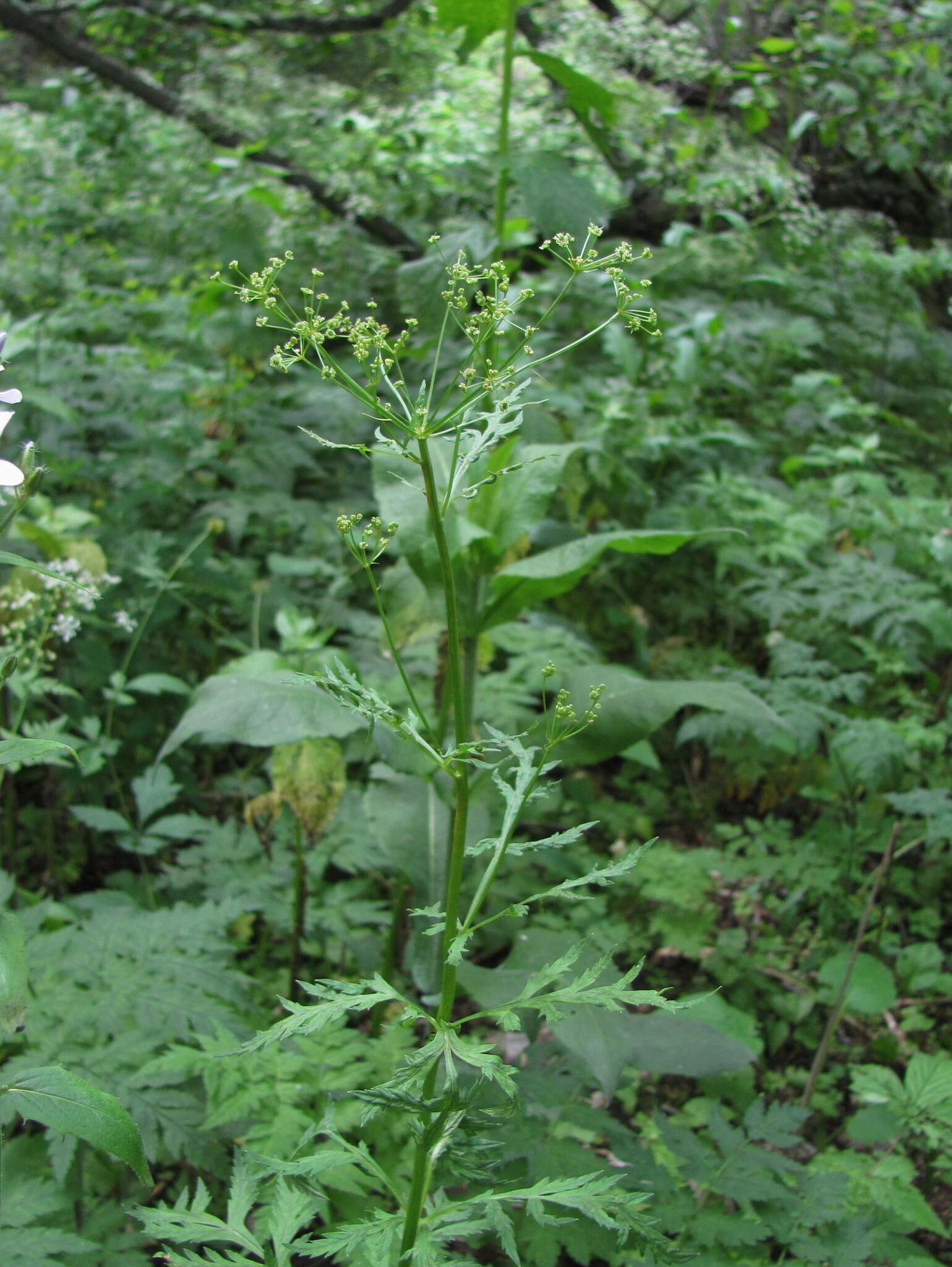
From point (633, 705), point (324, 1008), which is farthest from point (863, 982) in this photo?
point (324, 1008)

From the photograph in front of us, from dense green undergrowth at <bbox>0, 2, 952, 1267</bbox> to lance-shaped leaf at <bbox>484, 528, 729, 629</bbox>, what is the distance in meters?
0.01

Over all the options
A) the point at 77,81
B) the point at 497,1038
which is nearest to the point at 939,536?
the point at 497,1038

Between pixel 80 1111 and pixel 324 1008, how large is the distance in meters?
0.33

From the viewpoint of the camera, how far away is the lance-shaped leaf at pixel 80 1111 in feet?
3.36

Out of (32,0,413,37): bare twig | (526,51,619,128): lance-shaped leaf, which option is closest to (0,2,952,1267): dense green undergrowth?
(526,51,619,128): lance-shaped leaf

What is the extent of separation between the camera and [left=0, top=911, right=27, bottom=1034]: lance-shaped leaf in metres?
0.93

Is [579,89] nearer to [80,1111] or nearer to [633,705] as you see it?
[633,705]

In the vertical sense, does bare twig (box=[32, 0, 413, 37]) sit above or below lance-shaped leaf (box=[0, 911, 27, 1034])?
above

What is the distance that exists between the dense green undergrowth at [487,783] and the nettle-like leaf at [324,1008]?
125 millimetres

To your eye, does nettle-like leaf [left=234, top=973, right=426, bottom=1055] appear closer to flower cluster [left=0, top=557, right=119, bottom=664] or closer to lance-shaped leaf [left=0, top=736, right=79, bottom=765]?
lance-shaped leaf [left=0, top=736, right=79, bottom=765]

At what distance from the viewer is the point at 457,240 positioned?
95.9 inches

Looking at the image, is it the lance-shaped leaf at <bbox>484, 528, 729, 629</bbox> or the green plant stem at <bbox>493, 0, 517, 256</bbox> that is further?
the green plant stem at <bbox>493, 0, 517, 256</bbox>

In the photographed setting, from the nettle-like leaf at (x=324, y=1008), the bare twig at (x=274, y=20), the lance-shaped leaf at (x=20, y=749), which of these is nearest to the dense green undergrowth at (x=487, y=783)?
the lance-shaped leaf at (x=20, y=749)

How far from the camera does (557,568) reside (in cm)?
187
